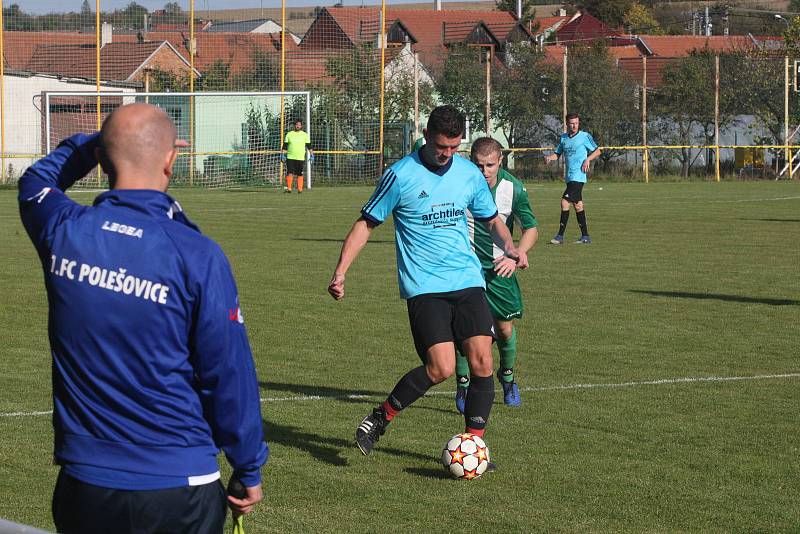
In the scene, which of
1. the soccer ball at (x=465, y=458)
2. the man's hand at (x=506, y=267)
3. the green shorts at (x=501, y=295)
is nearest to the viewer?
the soccer ball at (x=465, y=458)

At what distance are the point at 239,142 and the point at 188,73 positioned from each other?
9.15ft

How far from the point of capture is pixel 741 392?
8.72 metres

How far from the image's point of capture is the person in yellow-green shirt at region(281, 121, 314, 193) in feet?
107

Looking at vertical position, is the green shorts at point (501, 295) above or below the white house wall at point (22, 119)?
below

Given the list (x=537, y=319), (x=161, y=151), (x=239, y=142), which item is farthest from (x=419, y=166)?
(x=239, y=142)

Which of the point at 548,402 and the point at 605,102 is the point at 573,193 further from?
the point at 605,102

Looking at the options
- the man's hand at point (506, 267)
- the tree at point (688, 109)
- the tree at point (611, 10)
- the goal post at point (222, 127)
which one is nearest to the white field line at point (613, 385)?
the man's hand at point (506, 267)

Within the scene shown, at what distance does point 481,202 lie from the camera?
7.11m

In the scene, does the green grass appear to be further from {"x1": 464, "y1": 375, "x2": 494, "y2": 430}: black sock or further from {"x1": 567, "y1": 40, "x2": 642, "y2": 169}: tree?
{"x1": 567, "y1": 40, "x2": 642, "y2": 169}: tree

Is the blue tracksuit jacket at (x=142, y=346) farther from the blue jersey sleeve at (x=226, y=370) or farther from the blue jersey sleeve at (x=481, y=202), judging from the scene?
the blue jersey sleeve at (x=481, y=202)

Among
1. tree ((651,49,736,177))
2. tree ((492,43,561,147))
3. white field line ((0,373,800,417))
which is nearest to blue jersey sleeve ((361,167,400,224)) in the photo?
white field line ((0,373,800,417))

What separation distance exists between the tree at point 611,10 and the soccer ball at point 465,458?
104m

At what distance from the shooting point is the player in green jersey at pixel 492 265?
8.20 meters

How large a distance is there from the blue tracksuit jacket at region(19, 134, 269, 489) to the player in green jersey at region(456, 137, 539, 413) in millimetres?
5040
